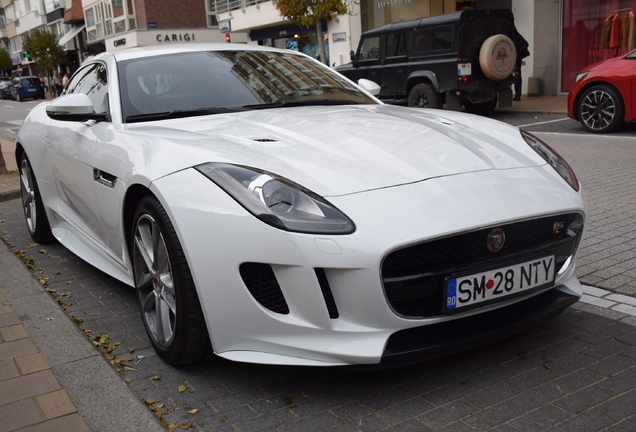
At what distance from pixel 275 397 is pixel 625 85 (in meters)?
9.12

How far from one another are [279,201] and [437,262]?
0.64 m

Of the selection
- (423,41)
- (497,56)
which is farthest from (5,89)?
(497,56)

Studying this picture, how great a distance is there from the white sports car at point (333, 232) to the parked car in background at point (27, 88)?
159 ft

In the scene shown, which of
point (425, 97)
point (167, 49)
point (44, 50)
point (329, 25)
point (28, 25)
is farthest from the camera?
point (28, 25)

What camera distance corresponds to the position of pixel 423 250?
240cm

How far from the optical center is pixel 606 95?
10.2 metres

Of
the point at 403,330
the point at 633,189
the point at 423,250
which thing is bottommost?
the point at 633,189

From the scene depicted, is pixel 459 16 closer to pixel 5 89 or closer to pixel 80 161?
pixel 80 161

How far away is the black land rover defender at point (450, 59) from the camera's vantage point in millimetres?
13102

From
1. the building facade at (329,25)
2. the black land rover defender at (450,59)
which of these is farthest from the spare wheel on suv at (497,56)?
the building facade at (329,25)

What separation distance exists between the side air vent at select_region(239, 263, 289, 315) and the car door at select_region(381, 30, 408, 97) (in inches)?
492

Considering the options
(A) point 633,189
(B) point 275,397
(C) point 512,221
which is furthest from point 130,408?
(A) point 633,189

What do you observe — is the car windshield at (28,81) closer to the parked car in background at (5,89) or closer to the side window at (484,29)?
the parked car in background at (5,89)

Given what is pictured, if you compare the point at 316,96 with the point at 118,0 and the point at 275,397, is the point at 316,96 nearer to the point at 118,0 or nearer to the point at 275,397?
the point at 275,397
